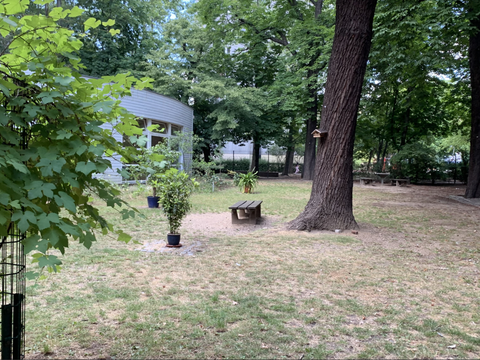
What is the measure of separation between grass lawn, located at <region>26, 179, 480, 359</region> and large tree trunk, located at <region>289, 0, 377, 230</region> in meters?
0.63

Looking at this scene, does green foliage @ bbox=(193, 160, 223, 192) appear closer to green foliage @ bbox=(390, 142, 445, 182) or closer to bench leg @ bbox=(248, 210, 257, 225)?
bench leg @ bbox=(248, 210, 257, 225)

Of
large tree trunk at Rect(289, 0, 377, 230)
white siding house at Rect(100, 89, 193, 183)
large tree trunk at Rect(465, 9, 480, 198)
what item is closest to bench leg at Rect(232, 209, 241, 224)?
large tree trunk at Rect(289, 0, 377, 230)

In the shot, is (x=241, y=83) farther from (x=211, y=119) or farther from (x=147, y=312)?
(x=147, y=312)

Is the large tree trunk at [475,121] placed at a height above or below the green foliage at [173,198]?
above

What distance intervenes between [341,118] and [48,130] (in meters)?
6.31

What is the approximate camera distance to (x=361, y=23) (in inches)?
279

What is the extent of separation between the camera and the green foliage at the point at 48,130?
5.25ft

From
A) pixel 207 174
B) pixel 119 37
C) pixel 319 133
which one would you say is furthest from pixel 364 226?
pixel 119 37

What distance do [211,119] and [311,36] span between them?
28.1 feet

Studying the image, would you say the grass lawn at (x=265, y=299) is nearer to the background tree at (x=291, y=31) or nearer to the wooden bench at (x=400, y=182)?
the wooden bench at (x=400, y=182)

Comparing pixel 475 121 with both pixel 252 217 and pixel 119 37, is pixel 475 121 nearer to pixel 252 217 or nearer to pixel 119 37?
pixel 252 217

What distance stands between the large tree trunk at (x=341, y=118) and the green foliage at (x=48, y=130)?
5.82 metres

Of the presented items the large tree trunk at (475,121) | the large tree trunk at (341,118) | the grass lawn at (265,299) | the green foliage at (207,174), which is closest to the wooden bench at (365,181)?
the large tree trunk at (475,121)

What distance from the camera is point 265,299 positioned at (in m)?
3.80
